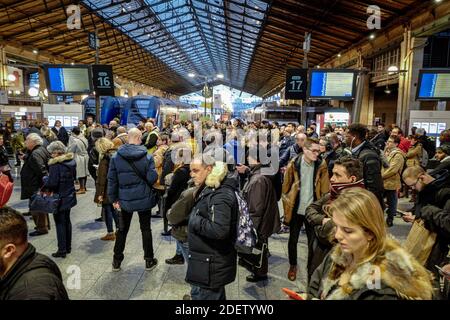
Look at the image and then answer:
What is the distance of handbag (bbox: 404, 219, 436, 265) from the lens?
2.91 meters

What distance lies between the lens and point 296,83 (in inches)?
370

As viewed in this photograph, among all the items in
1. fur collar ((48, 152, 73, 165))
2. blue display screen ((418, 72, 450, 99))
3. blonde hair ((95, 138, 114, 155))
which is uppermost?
blue display screen ((418, 72, 450, 99))

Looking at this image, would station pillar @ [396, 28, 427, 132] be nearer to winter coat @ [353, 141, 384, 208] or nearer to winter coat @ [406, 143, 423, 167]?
winter coat @ [406, 143, 423, 167]

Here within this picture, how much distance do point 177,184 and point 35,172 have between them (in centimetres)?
271

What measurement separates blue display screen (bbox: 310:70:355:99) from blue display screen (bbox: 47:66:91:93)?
716 centimetres

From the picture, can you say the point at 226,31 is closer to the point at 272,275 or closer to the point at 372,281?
the point at 272,275

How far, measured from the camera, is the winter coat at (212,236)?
2639 millimetres

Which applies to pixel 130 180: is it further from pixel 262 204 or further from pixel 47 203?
pixel 262 204

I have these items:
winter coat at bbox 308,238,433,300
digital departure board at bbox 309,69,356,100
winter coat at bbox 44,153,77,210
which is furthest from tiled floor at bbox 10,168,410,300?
digital departure board at bbox 309,69,356,100

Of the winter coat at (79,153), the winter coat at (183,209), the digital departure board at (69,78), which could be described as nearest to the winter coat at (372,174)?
the winter coat at (183,209)

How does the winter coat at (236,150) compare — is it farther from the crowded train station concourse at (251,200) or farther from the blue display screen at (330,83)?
the blue display screen at (330,83)

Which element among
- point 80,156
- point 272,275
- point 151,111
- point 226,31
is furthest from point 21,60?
point 272,275

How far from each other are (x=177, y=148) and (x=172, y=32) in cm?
2604
